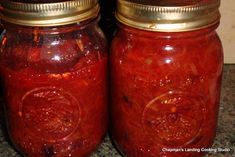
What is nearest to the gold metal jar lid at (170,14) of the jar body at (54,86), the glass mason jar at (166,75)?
the glass mason jar at (166,75)

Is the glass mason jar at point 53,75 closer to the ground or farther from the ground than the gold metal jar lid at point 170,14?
closer to the ground

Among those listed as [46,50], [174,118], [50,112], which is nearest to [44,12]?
[46,50]

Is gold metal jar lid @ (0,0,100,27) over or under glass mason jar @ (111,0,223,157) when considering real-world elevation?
over

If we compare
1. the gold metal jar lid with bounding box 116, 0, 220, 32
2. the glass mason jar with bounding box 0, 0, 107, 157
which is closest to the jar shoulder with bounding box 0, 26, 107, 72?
the glass mason jar with bounding box 0, 0, 107, 157

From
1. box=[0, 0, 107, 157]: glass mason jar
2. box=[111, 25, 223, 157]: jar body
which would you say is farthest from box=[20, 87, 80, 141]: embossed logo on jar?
box=[111, 25, 223, 157]: jar body

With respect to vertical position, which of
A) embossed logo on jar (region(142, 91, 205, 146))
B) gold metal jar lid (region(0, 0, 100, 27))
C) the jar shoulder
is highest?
gold metal jar lid (region(0, 0, 100, 27))

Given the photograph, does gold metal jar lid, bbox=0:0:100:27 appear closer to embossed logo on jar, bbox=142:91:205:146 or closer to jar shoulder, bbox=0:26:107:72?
jar shoulder, bbox=0:26:107:72

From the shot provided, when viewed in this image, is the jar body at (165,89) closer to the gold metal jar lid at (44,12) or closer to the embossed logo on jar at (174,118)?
the embossed logo on jar at (174,118)
